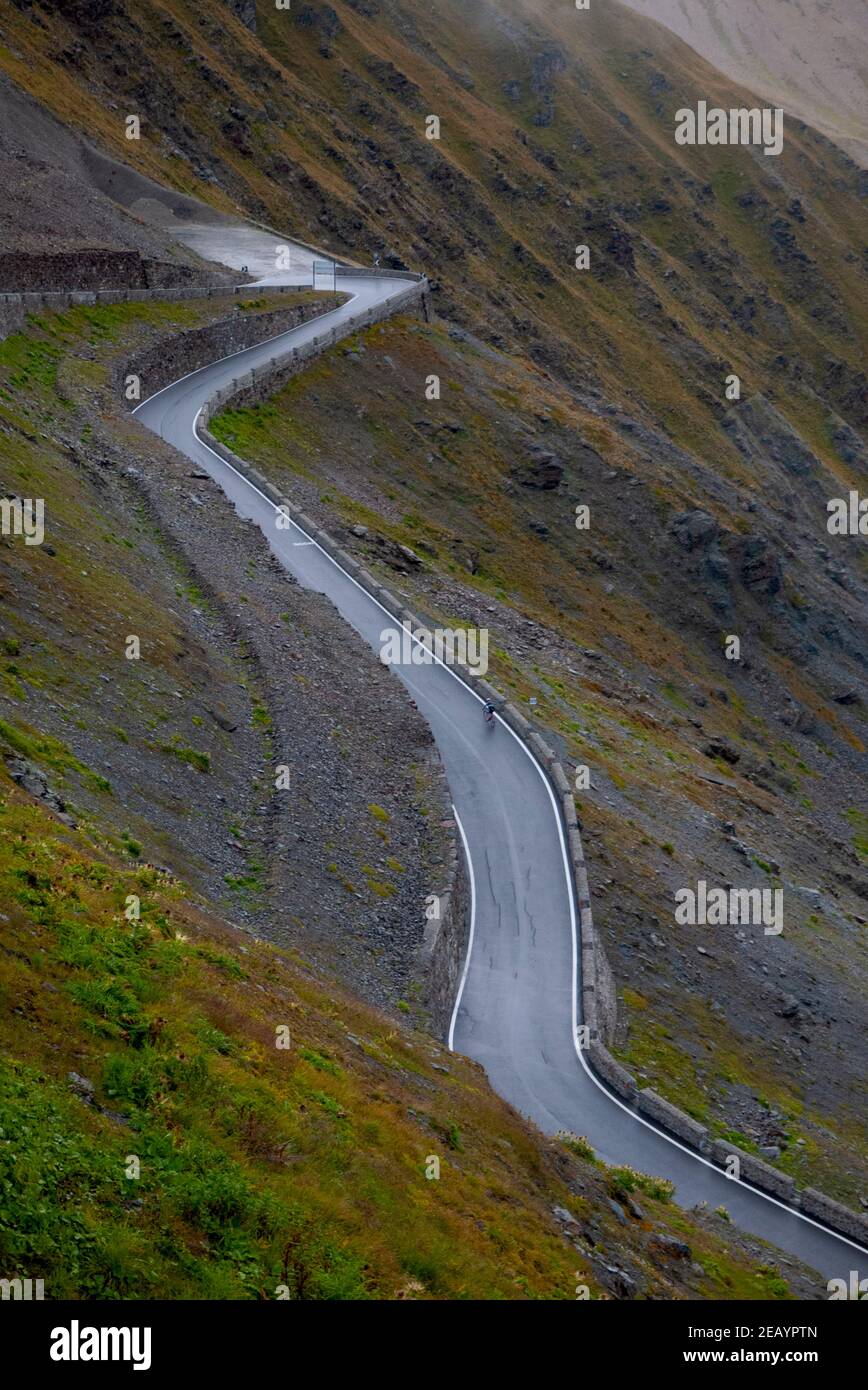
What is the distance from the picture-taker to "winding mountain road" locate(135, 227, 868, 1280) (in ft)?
74.6

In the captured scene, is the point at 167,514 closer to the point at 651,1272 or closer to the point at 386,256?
the point at 651,1272

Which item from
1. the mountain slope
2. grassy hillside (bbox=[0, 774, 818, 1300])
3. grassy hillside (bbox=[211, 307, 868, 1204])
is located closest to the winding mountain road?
grassy hillside (bbox=[211, 307, 868, 1204])

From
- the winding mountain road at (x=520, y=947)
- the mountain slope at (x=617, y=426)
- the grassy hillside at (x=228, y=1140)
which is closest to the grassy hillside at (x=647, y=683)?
the mountain slope at (x=617, y=426)

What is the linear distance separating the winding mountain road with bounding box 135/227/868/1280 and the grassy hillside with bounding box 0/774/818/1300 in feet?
15.7

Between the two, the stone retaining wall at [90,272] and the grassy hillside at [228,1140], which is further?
the stone retaining wall at [90,272]

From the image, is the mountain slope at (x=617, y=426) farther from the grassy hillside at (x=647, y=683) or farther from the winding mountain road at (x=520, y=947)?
the winding mountain road at (x=520, y=947)

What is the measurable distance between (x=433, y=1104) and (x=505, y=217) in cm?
9845

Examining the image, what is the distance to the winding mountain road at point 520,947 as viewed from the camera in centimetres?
2273

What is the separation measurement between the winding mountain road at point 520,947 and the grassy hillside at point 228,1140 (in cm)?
479

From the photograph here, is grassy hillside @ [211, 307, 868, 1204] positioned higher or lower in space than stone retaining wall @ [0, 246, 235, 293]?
lower

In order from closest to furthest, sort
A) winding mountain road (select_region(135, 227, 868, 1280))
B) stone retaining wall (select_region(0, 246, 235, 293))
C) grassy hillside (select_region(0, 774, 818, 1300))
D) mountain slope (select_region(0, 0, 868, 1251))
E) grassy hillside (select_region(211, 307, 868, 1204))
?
1. grassy hillside (select_region(0, 774, 818, 1300))
2. winding mountain road (select_region(135, 227, 868, 1280))
3. grassy hillside (select_region(211, 307, 868, 1204))
4. mountain slope (select_region(0, 0, 868, 1251))
5. stone retaining wall (select_region(0, 246, 235, 293))

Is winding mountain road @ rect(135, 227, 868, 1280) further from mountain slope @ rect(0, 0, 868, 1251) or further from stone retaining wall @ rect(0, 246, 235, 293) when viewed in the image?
stone retaining wall @ rect(0, 246, 235, 293)

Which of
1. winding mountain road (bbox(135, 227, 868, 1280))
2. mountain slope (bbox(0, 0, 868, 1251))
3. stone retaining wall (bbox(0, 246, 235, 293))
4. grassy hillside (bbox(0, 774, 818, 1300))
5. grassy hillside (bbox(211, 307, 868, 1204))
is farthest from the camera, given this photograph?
stone retaining wall (bbox(0, 246, 235, 293))

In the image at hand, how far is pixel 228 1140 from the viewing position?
11445 mm
